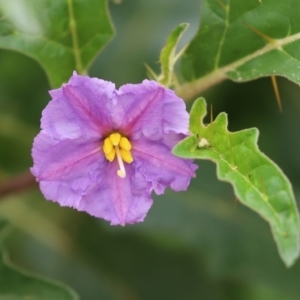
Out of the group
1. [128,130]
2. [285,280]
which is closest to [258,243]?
[285,280]

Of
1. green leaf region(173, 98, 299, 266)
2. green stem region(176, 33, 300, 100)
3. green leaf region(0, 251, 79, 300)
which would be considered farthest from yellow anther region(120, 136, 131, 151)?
green leaf region(0, 251, 79, 300)

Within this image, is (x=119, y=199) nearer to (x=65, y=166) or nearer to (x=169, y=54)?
(x=65, y=166)

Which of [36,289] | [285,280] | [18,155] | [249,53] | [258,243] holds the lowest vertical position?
[285,280]

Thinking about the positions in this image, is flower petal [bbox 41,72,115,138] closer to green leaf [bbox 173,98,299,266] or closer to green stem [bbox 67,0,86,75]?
green leaf [bbox 173,98,299,266]

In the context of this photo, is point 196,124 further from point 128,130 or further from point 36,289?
point 36,289

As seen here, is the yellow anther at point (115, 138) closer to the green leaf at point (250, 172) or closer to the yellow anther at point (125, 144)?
the yellow anther at point (125, 144)

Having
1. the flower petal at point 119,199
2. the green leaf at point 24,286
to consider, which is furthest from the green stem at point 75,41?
the green leaf at point 24,286
